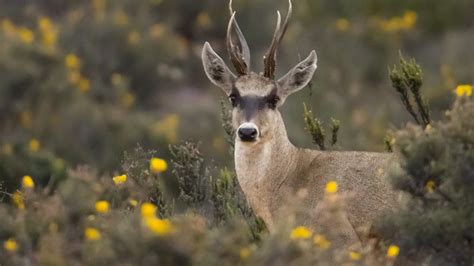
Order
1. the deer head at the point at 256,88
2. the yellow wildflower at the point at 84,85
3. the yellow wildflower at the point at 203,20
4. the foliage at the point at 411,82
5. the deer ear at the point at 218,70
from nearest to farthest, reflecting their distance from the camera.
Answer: the deer head at the point at 256,88 < the deer ear at the point at 218,70 < the foliage at the point at 411,82 < the yellow wildflower at the point at 84,85 < the yellow wildflower at the point at 203,20

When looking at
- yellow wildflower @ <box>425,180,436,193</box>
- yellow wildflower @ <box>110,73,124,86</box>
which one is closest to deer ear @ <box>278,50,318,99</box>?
yellow wildflower @ <box>425,180,436,193</box>

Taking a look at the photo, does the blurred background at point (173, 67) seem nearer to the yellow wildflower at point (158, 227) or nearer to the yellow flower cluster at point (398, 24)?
the yellow flower cluster at point (398, 24)

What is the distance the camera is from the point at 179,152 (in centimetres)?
974

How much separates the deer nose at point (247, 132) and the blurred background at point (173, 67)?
7.05 meters

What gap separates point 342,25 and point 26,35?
8.42 metres

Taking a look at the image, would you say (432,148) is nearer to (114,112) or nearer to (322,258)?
(322,258)

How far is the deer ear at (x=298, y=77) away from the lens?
931 cm

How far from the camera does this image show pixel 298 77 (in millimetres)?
9398

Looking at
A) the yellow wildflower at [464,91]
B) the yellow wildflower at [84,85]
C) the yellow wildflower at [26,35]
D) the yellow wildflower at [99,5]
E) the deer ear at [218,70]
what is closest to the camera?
the yellow wildflower at [464,91]

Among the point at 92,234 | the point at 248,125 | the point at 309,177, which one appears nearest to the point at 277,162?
the point at 309,177

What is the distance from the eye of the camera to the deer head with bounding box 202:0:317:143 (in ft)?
28.6

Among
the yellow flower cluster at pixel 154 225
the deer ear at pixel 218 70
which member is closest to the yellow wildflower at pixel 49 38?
the deer ear at pixel 218 70

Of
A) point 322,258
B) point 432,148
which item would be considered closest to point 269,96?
point 432,148

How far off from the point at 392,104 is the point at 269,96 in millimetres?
13968
